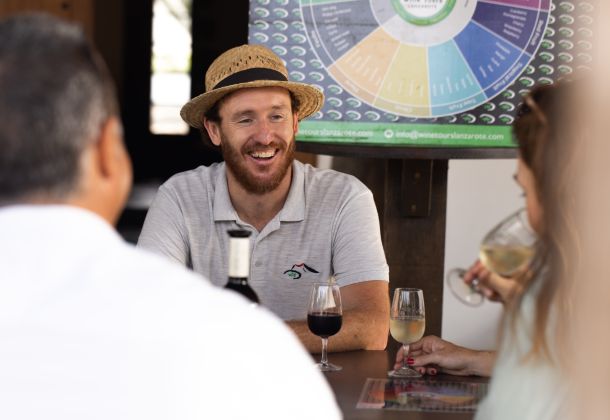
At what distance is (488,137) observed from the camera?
3.25 m

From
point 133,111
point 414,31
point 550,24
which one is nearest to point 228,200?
point 414,31

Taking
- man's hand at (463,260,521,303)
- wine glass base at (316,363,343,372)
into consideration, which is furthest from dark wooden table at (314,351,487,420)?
man's hand at (463,260,521,303)

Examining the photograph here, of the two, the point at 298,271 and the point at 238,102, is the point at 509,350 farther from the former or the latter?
the point at 238,102

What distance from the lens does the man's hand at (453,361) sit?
2172 millimetres

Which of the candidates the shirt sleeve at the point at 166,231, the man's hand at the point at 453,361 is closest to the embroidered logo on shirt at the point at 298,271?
the shirt sleeve at the point at 166,231

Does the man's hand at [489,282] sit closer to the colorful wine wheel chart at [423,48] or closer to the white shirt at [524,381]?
the white shirt at [524,381]

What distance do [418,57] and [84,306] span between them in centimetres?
228

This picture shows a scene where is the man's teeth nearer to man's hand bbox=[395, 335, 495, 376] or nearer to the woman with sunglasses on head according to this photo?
man's hand bbox=[395, 335, 495, 376]

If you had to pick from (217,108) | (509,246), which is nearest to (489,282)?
(509,246)

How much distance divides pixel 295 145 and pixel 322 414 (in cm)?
200

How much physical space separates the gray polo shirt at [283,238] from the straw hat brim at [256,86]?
24 cm

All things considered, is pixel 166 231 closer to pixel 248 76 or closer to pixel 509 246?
pixel 248 76

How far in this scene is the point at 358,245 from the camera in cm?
287

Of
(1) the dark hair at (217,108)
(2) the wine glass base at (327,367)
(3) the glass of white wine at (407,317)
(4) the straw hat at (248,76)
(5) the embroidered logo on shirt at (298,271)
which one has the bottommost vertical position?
(2) the wine glass base at (327,367)
